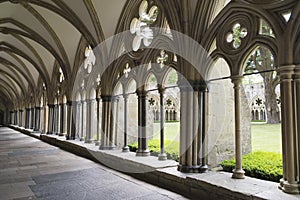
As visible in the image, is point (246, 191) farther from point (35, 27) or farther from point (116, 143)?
point (35, 27)

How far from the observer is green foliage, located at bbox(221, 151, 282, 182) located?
284 centimetres

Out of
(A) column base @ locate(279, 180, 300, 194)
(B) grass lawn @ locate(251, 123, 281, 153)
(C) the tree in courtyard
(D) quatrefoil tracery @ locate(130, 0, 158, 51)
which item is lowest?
(A) column base @ locate(279, 180, 300, 194)

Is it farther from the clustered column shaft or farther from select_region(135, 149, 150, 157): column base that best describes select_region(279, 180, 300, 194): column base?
select_region(135, 149, 150, 157): column base

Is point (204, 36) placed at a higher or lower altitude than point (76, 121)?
higher

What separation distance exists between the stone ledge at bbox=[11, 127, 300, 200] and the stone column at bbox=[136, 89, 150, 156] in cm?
27

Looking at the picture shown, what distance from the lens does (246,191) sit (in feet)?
7.87

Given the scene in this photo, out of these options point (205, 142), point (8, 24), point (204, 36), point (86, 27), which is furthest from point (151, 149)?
point (8, 24)

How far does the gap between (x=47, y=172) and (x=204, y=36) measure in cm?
335

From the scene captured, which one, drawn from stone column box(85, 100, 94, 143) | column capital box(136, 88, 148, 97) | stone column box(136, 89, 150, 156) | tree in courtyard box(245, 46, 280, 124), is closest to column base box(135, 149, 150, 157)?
A: stone column box(136, 89, 150, 156)

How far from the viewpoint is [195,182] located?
293 cm

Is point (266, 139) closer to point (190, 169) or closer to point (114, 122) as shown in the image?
point (190, 169)

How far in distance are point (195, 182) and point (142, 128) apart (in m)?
1.80

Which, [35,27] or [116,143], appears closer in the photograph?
[116,143]

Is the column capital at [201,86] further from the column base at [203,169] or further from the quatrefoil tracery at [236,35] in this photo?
the column base at [203,169]
